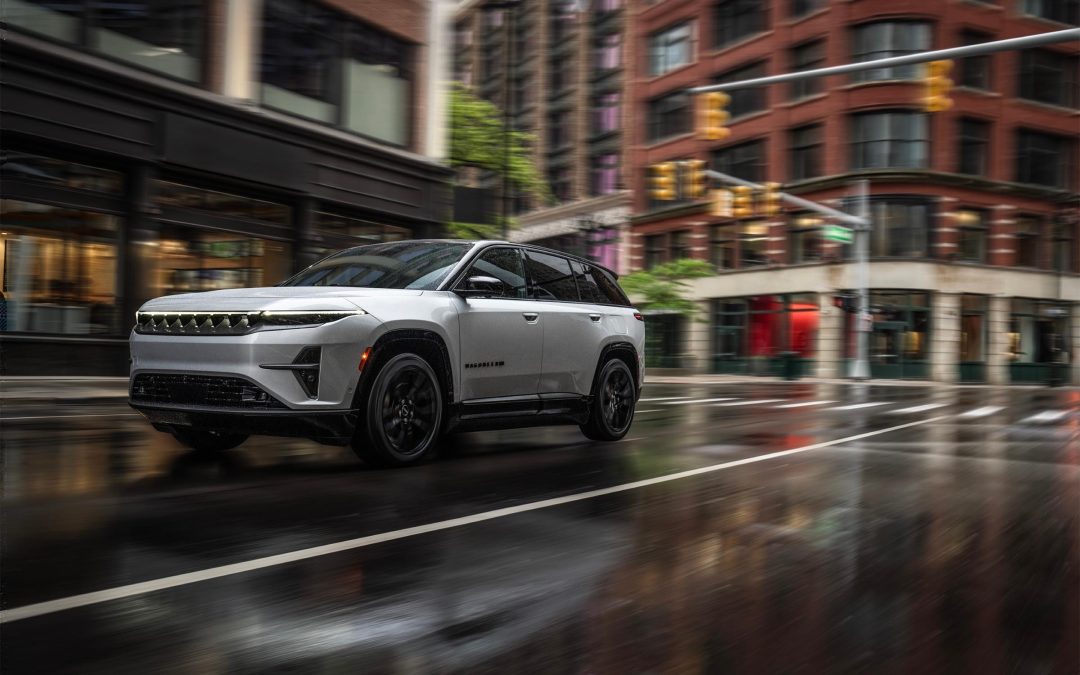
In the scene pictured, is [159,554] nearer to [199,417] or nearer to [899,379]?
[199,417]

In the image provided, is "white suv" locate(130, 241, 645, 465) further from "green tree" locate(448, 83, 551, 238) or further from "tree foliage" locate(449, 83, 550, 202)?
"tree foliage" locate(449, 83, 550, 202)

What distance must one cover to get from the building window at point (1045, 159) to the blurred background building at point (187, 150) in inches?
1215

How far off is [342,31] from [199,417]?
1673 centimetres

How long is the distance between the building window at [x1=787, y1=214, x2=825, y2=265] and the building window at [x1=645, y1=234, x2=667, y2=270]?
8.54m

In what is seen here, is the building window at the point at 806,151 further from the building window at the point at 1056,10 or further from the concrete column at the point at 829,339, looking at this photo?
the building window at the point at 1056,10

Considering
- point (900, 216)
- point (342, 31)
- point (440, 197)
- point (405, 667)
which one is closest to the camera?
point (405, 667)

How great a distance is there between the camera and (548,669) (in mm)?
2811

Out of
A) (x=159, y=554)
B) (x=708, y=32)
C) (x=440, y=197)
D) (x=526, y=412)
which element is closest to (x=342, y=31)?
(x=440, y=197)

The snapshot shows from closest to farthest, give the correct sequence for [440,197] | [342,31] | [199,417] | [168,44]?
[199,417]
[168,44]
[342,31]
[440,197]

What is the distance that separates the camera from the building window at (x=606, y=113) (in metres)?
56.0

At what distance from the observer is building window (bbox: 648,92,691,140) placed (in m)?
49.2

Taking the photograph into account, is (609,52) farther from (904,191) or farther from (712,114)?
Answer: (712,114)

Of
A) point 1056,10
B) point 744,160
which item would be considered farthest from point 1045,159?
point 744,160

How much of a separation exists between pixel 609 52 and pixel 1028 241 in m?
25.9
